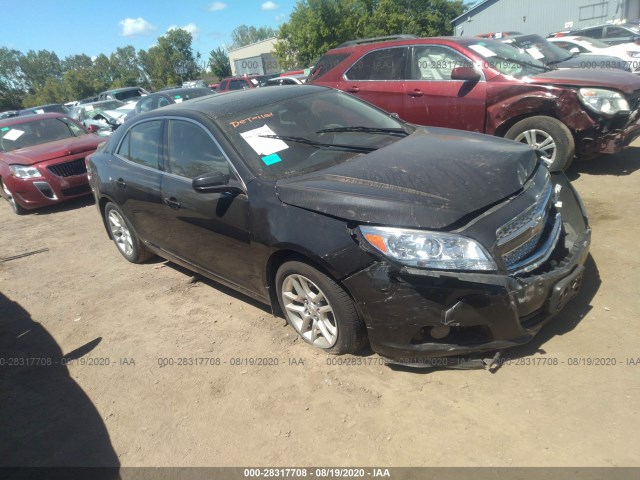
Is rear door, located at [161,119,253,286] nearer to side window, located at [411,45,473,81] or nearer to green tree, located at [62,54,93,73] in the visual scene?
side window, located at [411,45,473,81]

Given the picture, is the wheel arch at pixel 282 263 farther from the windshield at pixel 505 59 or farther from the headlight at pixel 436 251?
the windshield at pixel 505 59

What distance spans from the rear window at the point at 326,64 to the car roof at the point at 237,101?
3345 mm

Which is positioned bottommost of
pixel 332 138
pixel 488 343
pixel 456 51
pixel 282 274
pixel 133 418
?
pixel 133 418

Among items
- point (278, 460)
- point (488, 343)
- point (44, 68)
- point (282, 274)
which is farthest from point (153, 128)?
point (44, 68)

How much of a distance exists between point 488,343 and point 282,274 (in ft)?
4.45

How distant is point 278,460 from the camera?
99.0 inches

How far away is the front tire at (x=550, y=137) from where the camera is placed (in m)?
5.42

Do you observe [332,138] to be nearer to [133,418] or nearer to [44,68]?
[133,418]

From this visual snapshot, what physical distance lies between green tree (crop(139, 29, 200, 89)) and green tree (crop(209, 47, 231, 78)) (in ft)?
16.7

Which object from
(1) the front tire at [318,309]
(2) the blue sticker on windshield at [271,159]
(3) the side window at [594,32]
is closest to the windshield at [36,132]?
(2) the blue sticker on windshield at [271,159]

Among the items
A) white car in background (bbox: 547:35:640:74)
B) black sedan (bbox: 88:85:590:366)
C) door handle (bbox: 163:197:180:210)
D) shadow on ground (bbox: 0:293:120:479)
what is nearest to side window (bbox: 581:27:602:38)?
white car in background (bbox: 547:35:640:74)

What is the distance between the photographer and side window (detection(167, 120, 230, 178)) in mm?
3523

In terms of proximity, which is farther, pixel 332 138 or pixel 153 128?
pixel 153 128

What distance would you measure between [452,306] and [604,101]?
418cm
